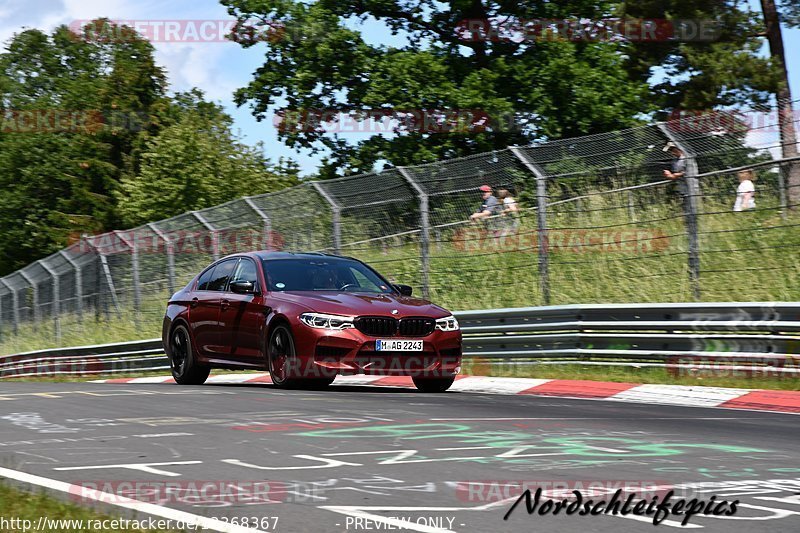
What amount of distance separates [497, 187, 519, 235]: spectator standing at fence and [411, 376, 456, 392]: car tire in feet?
11.8

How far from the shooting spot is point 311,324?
12648 mm

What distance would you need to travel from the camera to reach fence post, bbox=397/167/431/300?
17494 millimetres

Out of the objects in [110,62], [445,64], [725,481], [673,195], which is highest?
[110,62]

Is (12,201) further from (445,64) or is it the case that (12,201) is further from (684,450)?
(684,450)

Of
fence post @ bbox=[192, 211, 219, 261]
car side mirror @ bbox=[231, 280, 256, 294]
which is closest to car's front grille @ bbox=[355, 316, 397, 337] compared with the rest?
car side mirror @ bbox=[231, 280, 256, 294]

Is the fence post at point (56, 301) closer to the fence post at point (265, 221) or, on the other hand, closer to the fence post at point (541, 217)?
the fence post at point (265, 221)

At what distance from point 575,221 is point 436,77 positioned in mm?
16615

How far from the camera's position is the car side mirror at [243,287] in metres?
13.6

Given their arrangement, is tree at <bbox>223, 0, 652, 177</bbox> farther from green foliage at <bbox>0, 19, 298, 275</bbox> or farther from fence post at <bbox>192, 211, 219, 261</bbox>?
green foliage at <bbox>0, 19, 298, 275</bbox>

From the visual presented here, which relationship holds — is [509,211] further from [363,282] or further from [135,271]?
[135,271]

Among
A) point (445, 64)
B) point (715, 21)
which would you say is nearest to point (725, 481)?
point (445, 64)

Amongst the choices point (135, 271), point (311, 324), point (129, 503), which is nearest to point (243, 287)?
point (311, 324)

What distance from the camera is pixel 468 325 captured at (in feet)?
54.5

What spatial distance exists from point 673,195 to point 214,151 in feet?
142
